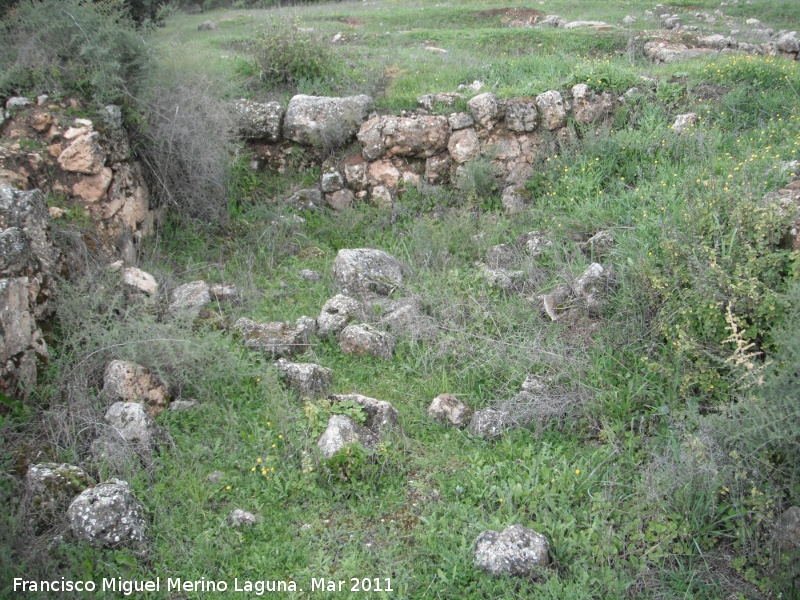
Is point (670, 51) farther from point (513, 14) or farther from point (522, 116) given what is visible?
point (513, 14)

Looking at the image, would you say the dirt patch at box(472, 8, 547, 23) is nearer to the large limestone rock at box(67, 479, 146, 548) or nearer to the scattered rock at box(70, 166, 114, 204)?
the scattered rock at box(70, 166, 114, 204)

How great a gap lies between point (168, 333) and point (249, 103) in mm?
4060

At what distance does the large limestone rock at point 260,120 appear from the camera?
7.82 meters

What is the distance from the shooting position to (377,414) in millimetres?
4484

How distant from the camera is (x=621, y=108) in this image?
7707 mm

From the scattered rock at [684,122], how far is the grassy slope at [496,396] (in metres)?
0.20

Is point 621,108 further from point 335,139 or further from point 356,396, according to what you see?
point 356,396


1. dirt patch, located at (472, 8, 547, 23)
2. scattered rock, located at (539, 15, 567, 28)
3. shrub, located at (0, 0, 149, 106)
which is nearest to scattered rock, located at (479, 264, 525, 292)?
shrub, located at (0, 0, 149, 106)

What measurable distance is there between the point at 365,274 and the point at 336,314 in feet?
2.17

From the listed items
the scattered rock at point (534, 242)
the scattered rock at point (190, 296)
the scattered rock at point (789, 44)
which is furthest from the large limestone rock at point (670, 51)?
the scattered rock at point (190, 296)

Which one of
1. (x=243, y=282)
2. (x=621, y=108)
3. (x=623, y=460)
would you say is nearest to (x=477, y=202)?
(x=621, y=108)

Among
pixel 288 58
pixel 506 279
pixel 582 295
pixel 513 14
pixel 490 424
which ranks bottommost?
pixel 490 424

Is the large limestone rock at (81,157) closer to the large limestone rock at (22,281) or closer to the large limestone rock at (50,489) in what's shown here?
the large limestone rock at (22,281)

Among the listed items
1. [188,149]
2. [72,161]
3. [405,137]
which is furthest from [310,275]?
[72,161]
